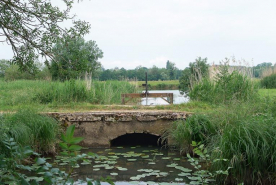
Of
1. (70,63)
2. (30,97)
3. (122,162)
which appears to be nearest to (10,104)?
(30,97)

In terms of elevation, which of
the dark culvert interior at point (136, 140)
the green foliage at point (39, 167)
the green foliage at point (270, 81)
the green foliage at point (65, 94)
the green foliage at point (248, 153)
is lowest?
the dark culvert interior at point (136, 140)

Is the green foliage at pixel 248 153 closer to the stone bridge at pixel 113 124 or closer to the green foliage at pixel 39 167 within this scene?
the green foliage at pixel 39 167

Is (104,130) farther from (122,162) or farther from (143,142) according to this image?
(122,162)

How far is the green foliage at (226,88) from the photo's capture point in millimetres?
10203

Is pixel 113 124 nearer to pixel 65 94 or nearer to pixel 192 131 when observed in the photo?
pixel 192 131

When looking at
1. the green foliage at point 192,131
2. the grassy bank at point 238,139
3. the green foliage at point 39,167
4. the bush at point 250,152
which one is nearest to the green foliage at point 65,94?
the grassy bank at point 238,139

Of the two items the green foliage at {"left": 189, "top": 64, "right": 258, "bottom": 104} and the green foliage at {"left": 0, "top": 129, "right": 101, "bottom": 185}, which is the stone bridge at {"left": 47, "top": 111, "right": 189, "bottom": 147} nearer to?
the green foliage at {"left": 189, "top": 64, "right": 258, "bottom": 104}

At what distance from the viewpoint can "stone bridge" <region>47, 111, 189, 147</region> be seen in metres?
8.41

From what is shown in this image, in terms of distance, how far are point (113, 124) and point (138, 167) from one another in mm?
2263

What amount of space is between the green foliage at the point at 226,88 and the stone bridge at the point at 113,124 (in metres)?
2.51

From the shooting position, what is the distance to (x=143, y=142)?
918cm

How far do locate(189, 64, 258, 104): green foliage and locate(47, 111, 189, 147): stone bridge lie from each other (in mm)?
2510

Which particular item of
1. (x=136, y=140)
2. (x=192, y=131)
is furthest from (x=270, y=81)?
(x=192, y=131)

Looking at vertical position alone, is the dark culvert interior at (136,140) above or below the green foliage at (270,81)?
below
